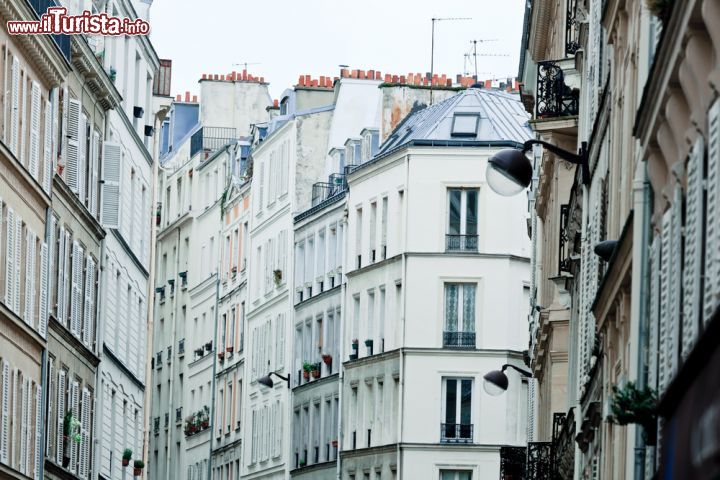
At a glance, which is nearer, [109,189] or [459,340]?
[109,189]

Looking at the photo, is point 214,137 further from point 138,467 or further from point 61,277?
point 61,277

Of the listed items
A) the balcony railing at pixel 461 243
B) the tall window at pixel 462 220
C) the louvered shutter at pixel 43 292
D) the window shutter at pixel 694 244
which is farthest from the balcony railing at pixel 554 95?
the tall window at pixel 462 220

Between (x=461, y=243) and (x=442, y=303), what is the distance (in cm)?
202

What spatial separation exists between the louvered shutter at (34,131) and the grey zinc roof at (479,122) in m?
28.3

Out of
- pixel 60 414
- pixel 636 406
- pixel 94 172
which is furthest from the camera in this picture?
pixel 94 172

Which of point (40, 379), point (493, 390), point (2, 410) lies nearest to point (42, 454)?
point (40, 379)

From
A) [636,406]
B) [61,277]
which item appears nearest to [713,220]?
[636,406]

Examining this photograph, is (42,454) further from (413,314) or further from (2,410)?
(413,314)

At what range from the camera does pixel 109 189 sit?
4928 cm

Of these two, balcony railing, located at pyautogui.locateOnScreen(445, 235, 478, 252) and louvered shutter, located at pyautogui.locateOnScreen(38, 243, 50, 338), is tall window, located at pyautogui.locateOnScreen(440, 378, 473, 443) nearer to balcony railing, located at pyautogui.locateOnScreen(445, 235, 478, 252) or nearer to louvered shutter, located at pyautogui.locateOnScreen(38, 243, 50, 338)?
balcony railing, located at pyautogui.locateOnScreen(445, 235, 478, 252)

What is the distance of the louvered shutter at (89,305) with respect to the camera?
46.8 meters

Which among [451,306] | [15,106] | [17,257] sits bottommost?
[17,257]

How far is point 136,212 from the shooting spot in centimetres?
5512

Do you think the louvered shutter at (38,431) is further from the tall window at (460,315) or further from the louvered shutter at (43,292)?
the tall window at (460,315)
